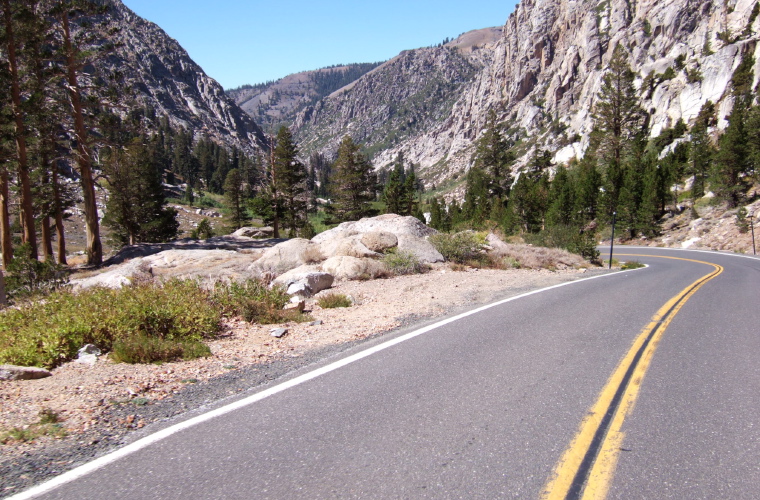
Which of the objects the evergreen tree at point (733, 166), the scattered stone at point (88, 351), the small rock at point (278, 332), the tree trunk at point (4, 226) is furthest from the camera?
the evergreen tree at point (733, 166)

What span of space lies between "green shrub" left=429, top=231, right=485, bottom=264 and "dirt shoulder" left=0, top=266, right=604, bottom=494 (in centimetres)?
661

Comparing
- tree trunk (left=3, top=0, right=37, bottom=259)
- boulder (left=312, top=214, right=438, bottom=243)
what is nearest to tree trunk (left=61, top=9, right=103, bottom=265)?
tree trunk (left=3, top=0, right=37, bottom=259)

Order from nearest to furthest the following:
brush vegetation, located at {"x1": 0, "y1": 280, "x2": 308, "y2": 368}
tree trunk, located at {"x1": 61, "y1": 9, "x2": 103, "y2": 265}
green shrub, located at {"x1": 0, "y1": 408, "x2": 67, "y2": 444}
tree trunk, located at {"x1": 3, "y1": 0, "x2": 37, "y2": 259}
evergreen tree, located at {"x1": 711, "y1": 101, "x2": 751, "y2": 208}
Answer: green shrub, located at {"x1": 0, "y1": 408, "x2": 67, "y2": 444}, brush vegetation, located at {"x1": 0, "y1": 280, "x2": 308, "y2": 368}, tree trunk, located at {"x1": 3, "y1": 0, "x2": 37, "y2": 259}, tree trunk, located at {"x1": 61, "y1": 9, "x2": 103, "y2": 265}, evergreen tree, located at {"x1": 711, "y1": 101, "x2": 751, "y2": 208}

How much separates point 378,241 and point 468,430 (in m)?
11.6

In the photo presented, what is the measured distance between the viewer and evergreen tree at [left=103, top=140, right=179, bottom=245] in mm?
32375

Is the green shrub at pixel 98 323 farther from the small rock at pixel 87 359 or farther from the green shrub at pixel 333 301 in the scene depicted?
the green shrub at pixel 333 301

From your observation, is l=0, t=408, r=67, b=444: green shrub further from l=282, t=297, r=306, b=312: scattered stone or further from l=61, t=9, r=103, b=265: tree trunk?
l=61, t=9, r=103, b=265: tree trunk

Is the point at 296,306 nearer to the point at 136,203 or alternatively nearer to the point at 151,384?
the point at 151,384

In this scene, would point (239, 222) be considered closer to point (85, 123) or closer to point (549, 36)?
point (85, 123)

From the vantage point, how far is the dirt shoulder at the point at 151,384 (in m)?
3.21

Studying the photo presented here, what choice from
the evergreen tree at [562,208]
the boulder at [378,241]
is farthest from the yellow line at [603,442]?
the evergreen tree at [562,208]

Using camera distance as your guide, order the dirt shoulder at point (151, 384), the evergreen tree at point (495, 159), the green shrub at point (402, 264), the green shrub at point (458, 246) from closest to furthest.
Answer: the dirt shoulder at point (151, 384) → the green shrub at point (402, 264) → the green shrub at point (458, 246) → the evergreen tree at point (495, 159)

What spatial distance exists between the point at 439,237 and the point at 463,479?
13.2 m

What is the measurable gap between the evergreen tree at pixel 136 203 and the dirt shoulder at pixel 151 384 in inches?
1173
